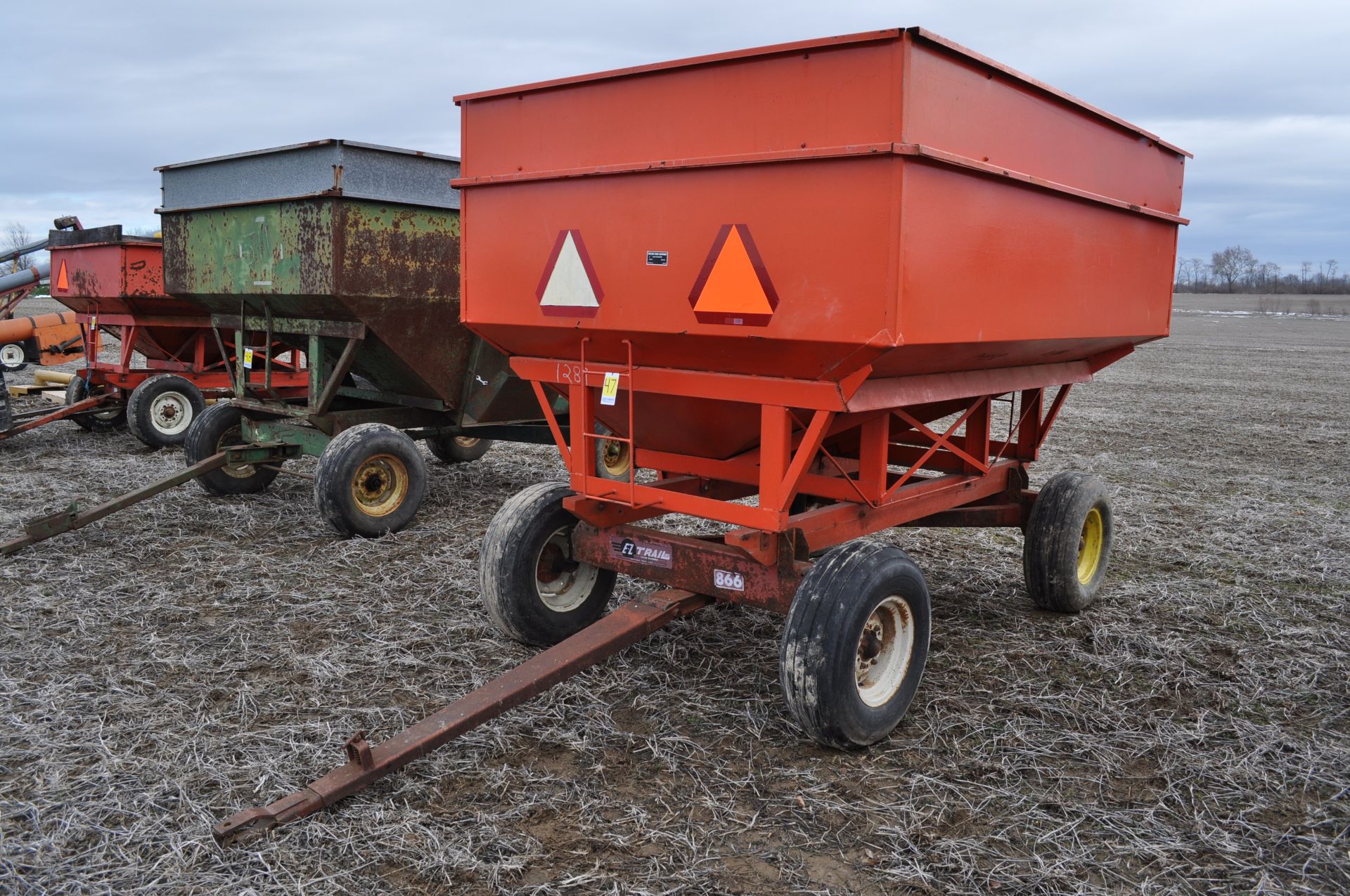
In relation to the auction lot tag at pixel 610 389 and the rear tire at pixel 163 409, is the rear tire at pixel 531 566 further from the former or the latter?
the rear tire at pixel 163 409

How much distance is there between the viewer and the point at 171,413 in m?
9.65

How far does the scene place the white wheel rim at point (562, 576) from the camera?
446cm

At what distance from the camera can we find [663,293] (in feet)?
12.0

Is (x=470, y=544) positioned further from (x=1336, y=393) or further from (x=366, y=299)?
(x=1336, y=393)

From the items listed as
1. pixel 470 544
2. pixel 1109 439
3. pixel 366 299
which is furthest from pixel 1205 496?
pixel 366 299

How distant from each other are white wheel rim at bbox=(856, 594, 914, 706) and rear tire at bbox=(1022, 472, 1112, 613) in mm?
1536

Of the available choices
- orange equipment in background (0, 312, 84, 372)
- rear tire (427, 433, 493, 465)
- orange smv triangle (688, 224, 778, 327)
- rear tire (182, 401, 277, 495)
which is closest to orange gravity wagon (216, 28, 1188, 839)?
orange smv triangle (688, 224, 778, 327)

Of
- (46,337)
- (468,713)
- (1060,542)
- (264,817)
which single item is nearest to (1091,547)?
(1060,542)

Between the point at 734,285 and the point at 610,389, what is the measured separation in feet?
2.50

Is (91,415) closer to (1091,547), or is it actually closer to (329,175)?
(329,175)

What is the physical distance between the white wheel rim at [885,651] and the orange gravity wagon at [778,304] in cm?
1

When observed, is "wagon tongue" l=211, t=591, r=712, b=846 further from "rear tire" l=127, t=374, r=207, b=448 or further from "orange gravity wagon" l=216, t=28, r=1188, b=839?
"rear tire" l=127, t=374, r=207, b=448

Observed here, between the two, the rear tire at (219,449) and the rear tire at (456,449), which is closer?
the rear tire at (219,449)

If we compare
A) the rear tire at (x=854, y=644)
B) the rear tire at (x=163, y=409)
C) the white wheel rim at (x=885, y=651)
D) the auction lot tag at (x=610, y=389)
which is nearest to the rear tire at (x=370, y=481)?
the auction lot tag at (x=610, y=389)
